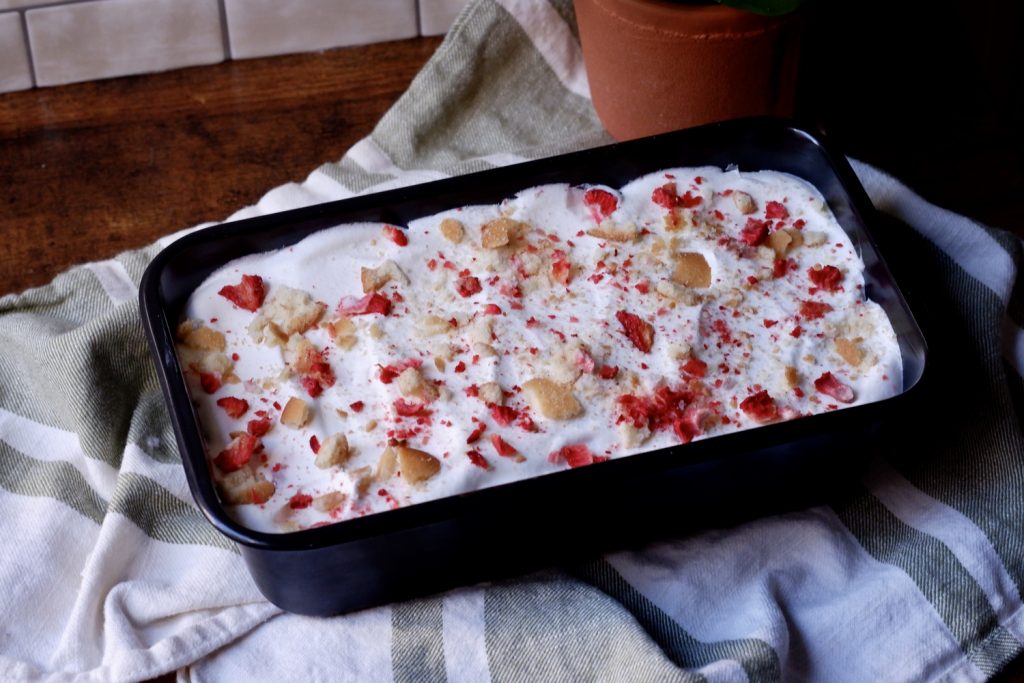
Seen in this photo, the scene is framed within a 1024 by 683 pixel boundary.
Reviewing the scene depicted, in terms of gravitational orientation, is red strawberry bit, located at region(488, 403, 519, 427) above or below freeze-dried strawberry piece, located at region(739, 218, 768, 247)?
below

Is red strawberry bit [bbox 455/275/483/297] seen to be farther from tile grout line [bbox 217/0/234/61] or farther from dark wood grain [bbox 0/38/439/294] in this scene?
tile grout line [bbox 217/0/234/61]

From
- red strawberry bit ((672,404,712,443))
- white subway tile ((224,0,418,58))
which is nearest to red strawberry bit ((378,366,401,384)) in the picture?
red strawberry bit ((672,404,712,443))

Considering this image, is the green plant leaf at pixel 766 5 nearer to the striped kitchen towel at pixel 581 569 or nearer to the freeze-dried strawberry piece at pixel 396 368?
the striped kitchen towel at pixel 581 569

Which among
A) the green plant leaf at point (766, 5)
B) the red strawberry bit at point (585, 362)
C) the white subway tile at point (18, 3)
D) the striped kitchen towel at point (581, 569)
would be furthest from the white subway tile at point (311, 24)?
the red strawberry bit at point (585, 362)

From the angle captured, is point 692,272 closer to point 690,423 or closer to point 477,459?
point 690,423

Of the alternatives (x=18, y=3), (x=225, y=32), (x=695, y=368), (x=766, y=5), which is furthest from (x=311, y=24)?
(x=695, y=368)

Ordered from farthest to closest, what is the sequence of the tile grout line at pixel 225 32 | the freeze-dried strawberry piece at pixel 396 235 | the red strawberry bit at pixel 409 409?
1. the tile grout line at pixel 225 32
2. the freeze-dried strawberry piece at pixel 396 235
3. the red strawberry bit at pixel 409 409

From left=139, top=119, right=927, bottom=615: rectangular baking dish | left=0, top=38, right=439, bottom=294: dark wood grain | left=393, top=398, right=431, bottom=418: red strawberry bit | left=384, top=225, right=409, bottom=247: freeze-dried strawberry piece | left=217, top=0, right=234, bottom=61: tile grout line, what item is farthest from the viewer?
left=217, top=0, right=234, bottom=61: tile grout line

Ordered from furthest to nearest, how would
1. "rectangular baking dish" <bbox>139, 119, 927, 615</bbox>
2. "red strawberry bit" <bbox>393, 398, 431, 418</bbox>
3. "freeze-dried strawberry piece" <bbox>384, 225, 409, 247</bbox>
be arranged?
"freeze-dried strawberry piece" <bbox>384, 225, 409, 247</bbox> < "red strawberry bit" <bbox>393, 398, 431, 418</bbox> < "rectangular baking dish" <bbox>139, 119, 927, 615</bbox>
